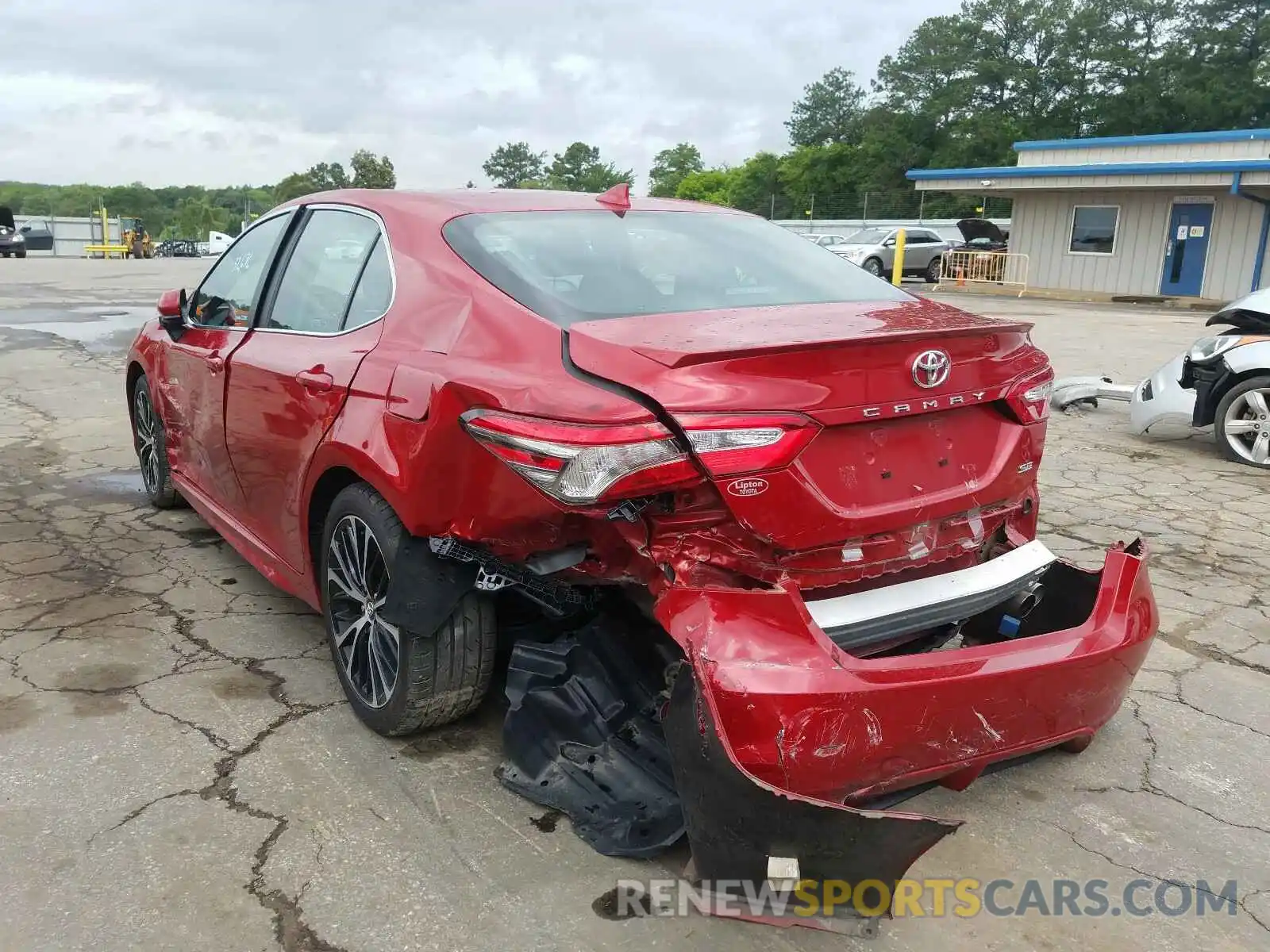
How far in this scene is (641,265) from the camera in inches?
120

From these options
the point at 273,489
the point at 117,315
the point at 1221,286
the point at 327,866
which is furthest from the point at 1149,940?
the point at 1221,286

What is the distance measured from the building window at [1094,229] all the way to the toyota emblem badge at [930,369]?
26.4 m

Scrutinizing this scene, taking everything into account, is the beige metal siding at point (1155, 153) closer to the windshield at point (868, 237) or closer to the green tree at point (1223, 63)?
the windshield at point (868, 237)

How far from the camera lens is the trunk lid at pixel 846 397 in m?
2.25

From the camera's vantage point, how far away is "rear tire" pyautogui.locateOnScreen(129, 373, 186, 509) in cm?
519

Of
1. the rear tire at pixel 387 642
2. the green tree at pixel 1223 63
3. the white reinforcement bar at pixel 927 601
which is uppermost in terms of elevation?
the green tree at pixel 1223 63

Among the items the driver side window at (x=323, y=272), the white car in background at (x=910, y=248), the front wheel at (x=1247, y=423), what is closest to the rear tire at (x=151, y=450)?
the driver side window at (x=323, y=272)

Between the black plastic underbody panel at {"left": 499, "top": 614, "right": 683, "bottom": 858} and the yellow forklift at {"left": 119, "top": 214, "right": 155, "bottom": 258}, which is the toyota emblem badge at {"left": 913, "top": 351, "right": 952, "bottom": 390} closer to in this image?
the black plastic underbody panel at {"left": 499, "top": 614, "right": 683, "bottom": 858}

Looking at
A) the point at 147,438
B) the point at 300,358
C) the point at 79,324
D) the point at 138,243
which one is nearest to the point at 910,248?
the point at 79,324

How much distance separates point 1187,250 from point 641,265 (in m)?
25.8

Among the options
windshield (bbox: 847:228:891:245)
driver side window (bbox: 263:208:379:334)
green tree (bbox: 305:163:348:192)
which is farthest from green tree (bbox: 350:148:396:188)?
driver side window (bbox: 263:208:379:334)

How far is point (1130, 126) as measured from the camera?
57594mm

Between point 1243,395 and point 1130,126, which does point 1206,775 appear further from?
point 1130,126

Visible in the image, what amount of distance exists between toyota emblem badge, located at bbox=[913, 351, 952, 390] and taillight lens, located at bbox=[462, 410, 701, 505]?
0.67 meters
